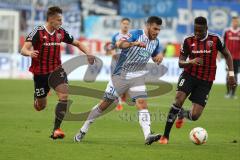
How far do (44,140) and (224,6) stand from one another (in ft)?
127

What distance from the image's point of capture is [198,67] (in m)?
14.0

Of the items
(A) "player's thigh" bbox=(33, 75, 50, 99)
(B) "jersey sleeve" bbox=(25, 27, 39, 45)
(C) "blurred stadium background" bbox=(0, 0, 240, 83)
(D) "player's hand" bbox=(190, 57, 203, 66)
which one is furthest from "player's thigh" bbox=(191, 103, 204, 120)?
(C) "blurred stadium background" bbox=(0, 0, 240, 83)

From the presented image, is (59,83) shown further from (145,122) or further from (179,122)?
(179,122)

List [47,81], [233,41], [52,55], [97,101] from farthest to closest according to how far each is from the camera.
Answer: [233,41] → [97,101] → [47,81] → [52,55]

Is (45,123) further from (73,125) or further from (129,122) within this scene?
(129,122)

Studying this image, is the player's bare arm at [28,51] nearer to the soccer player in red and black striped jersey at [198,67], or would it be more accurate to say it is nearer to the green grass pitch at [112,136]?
the green grass pitch at [112,136]

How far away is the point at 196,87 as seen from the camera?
46.6 ft

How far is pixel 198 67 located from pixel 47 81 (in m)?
3.12

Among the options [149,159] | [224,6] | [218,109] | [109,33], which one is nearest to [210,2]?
[224,6]

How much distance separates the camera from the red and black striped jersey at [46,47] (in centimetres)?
1380

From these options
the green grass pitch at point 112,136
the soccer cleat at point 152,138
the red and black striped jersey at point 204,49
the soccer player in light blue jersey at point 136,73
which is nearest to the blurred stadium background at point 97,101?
the green grass pitch at point 112,136

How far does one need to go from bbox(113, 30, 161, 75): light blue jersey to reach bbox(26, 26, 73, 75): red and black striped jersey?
1311 mm

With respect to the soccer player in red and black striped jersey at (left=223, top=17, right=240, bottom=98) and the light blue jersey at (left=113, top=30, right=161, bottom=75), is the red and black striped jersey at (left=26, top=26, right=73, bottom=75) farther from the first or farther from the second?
the soccer player in red and black striped jersey at (left=223, top=17, right=240, bottom=98)

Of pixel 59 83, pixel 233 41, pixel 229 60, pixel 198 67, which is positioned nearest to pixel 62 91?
pixel 59 83
